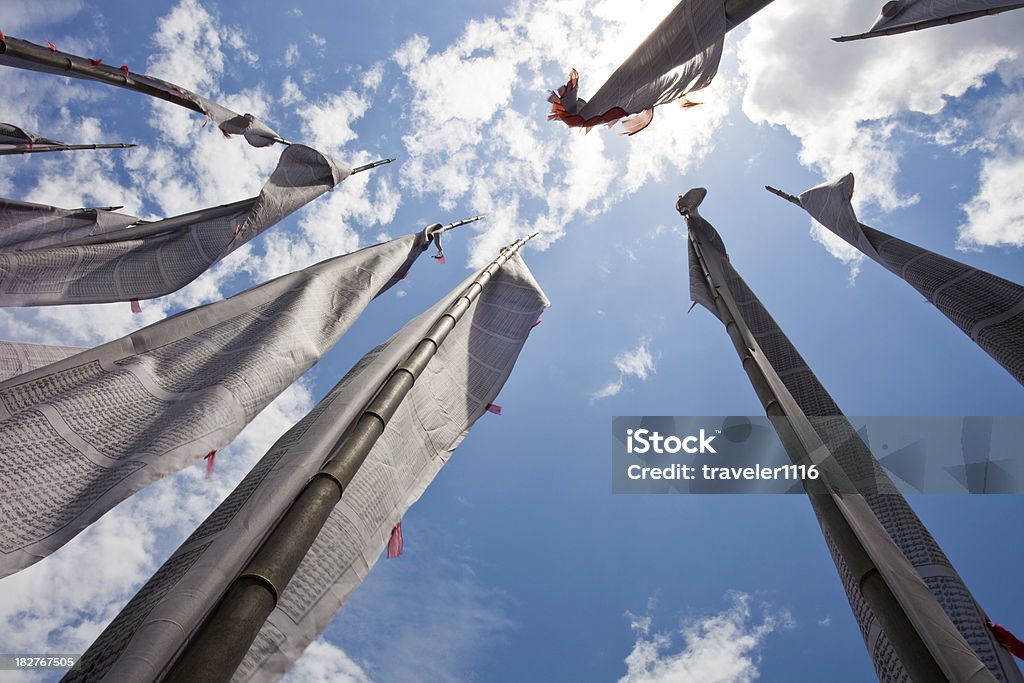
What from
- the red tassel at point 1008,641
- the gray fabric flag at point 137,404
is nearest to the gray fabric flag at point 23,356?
the gray fabric flag at point 137,404

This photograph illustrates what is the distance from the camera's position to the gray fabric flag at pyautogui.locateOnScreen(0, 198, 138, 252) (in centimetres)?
612

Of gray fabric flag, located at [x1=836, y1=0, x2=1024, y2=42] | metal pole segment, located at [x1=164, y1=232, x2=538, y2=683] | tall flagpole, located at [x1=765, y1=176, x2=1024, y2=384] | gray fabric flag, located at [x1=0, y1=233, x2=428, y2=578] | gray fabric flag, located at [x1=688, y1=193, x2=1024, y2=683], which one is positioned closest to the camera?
metal pole segment, located at [x1=164, y1=232, x2=538, y2=683]

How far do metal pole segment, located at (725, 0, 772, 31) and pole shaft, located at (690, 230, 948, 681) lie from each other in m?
1.61

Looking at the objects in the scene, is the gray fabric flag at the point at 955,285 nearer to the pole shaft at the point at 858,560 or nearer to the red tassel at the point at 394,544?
the pole shaft at the point at 858,560

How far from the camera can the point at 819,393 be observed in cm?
301

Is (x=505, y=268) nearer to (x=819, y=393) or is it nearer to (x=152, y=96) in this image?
(x=819, y=393)

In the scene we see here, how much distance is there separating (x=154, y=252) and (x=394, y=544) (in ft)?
11.9

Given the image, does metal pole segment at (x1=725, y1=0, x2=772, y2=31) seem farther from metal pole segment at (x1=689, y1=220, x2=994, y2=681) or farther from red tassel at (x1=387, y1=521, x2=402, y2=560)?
red tassel at (x1=387, y1=521, x2=402, y2=560)

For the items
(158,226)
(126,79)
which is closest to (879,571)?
(158,226)

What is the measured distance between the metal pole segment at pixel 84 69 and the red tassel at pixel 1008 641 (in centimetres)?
811

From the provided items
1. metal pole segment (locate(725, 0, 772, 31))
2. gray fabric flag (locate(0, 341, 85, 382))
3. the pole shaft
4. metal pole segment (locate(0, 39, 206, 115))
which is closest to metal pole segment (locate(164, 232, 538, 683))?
the pole shaft

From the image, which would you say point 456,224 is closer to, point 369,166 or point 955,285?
point 369,166

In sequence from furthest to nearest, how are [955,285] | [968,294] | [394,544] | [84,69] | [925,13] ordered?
[84,69]
[925,13]
[955,285]
[968,294]
[394,544]

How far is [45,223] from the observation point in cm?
636
